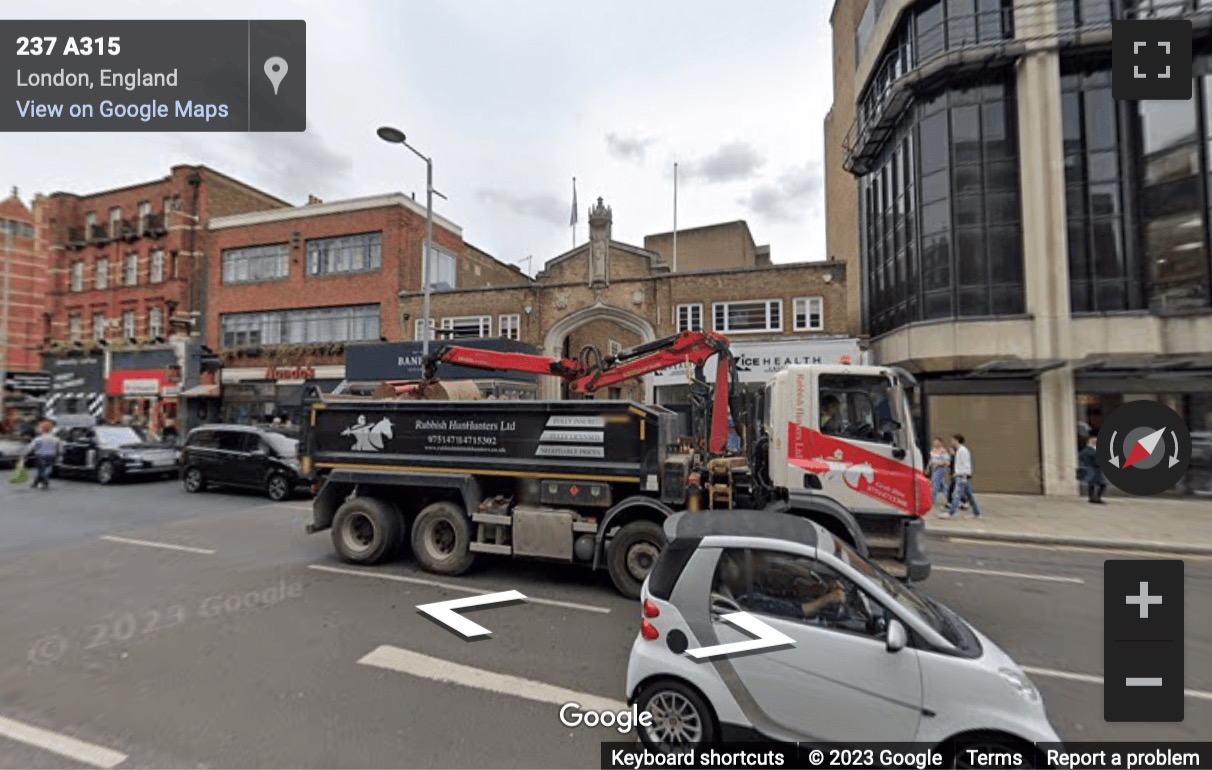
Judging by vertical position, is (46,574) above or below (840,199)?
below

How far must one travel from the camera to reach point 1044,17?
14633mm

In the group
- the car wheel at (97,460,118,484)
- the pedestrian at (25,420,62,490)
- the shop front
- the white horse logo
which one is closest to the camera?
the white horse logo

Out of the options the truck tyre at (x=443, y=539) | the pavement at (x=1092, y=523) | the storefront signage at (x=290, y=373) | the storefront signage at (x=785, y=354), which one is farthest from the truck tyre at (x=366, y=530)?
the storefront signage at (x=290, y=373)

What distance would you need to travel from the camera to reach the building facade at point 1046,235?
13.7 m

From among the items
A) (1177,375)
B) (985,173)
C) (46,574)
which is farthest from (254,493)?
(1177,375)

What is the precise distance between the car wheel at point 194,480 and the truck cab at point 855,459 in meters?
14.6

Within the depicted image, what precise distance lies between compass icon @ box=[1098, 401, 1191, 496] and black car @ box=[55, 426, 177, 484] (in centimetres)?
2073

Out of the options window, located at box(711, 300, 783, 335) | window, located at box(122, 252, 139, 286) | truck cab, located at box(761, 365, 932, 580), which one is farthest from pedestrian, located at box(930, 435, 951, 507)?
window, located at box(122, 252, 139, 286)

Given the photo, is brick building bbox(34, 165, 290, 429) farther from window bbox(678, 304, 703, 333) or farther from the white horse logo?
the white horse logo

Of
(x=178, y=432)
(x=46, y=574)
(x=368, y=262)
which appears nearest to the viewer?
(x=46, y=574)

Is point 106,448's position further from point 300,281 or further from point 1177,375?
point 1177,375

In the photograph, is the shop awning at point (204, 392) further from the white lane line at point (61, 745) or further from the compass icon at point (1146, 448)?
the compass icon at point (1146, 448)

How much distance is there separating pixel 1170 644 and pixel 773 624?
3801 millimetres

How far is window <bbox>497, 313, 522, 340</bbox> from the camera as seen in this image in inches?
865
